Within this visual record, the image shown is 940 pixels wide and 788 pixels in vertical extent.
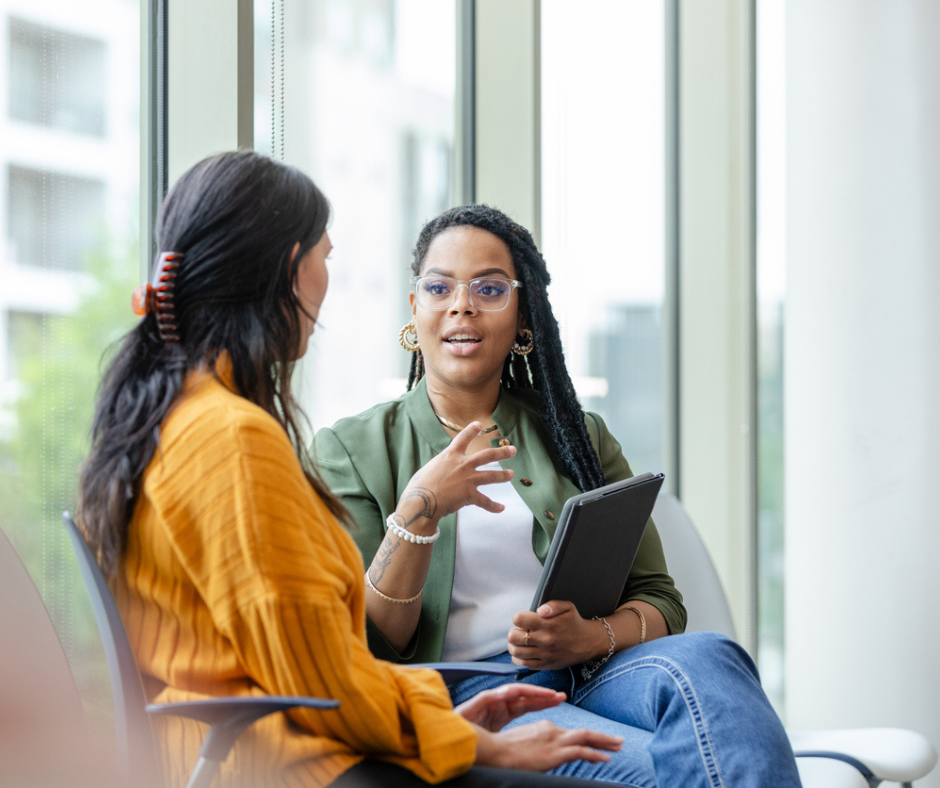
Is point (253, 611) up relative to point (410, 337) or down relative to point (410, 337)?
down

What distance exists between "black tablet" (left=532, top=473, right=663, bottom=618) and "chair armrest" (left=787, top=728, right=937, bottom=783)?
1.95 ft

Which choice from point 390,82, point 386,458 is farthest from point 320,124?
point 386,458

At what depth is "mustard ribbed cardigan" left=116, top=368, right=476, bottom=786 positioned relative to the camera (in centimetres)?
85

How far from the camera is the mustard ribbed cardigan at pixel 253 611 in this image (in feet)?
2.78

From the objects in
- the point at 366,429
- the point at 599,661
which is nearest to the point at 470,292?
the point at 366,429

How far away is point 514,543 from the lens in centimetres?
159

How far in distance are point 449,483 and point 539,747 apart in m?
0.46

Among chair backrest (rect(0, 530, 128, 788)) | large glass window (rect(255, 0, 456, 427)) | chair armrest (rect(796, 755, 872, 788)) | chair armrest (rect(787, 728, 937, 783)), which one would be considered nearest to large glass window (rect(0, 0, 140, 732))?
large glass window (rect(255, 0, 456, 427))

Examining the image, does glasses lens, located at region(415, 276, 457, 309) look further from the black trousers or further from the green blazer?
the black trousers

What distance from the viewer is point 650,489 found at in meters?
1.42

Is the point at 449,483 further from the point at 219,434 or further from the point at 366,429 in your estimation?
the point at 219,434

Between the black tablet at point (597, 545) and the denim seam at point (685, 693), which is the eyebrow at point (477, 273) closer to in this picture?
the black tablet at point (597, 545)

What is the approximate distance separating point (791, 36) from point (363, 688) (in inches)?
99.1

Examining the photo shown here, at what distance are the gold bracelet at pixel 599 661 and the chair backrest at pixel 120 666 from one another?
815mm
